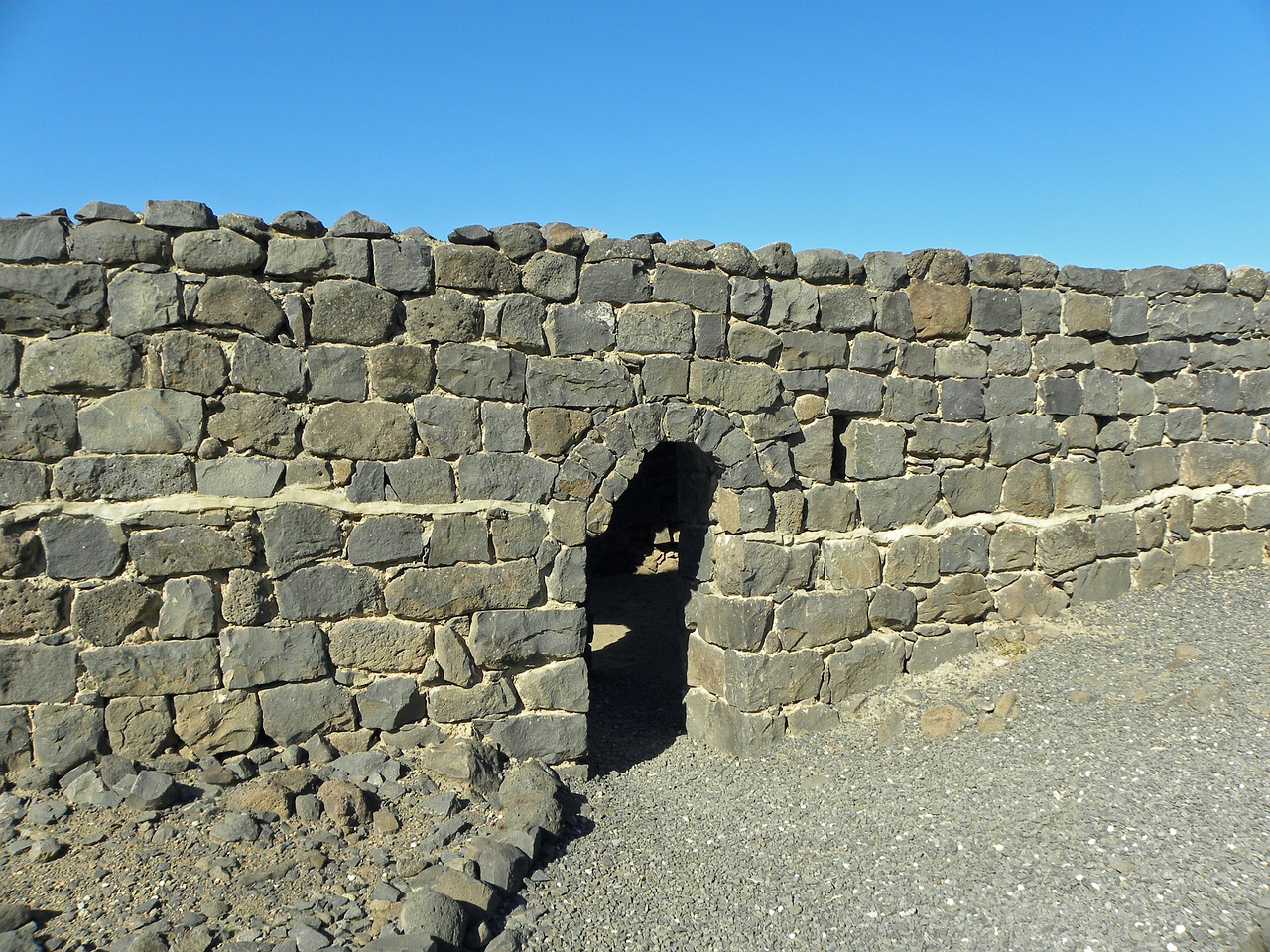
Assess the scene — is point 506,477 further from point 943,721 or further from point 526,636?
point 943,721

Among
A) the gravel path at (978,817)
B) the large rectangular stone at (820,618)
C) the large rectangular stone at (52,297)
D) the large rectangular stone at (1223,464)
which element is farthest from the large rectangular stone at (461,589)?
the large rectangular stone at (1223,464)

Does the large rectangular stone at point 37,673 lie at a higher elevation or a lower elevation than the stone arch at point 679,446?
lower

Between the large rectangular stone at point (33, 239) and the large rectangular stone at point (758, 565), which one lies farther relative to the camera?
the large rectangular stone at point (758, 565)

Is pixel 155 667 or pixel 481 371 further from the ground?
pixel 481 371

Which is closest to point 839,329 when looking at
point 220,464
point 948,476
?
point 948,476

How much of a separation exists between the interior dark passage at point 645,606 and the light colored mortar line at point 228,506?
148 centimetres

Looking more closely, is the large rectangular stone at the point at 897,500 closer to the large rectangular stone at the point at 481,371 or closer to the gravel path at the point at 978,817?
the gravel path at the point at 978,817

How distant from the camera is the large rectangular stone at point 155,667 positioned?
4.67 meters

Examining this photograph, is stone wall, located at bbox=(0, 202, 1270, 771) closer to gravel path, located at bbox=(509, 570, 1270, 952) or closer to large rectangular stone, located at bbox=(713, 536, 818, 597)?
large rectangular stone, located at bbox=(713, 536, 818, 597)

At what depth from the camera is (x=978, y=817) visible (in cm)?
482

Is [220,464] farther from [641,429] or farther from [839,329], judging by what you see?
[839,329]

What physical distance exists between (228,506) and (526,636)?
71.1 inches

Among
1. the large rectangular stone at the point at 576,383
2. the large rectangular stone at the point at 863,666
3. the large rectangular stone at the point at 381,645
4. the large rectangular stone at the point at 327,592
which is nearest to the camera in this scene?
the large rectangular stone at the point at 327,592

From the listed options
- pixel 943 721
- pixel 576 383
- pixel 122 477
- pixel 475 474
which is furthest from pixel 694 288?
pixel 122 477
